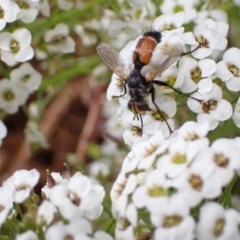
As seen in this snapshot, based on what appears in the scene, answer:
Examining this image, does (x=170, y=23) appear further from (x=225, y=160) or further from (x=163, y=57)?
(x=225, y=160)

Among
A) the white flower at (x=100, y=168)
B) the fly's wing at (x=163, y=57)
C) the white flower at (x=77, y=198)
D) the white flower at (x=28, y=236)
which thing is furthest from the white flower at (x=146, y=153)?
the white flower at (x=100, y=168)

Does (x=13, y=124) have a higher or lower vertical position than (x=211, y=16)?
lower

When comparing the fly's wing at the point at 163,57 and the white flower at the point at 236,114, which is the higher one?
the fly's wing at the point at 163,57

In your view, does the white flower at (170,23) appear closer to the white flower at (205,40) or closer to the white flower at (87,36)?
the white flower at (205,40)

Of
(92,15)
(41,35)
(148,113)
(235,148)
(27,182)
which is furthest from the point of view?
(92,15)

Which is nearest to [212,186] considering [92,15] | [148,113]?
[148,113]

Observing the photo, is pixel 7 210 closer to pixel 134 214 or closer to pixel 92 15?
pixel 134 214
